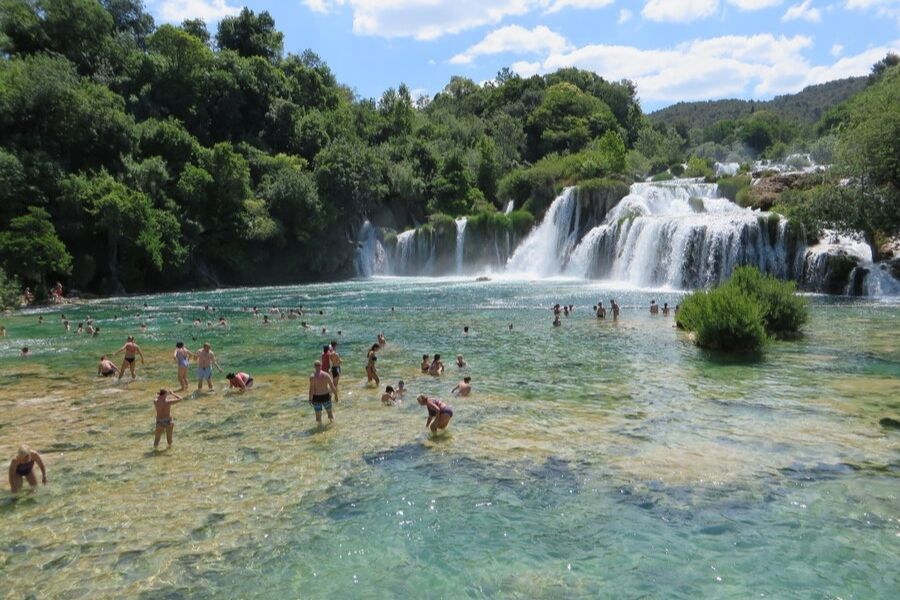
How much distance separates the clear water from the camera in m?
7.20

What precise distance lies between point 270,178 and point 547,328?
39.4 meters

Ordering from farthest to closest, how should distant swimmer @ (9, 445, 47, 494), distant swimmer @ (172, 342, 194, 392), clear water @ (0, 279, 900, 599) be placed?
distant swimmer @ (172, 342, 194, 392) < distant swimmer @ (9, 445, 47, 494) < clear water @ (0, 279, 900, 599)

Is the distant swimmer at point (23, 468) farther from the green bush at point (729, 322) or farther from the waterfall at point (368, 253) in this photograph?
the waterfall at point (368, 253)

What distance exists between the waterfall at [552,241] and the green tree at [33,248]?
34.5 metres

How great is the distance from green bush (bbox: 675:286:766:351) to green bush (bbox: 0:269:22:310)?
3745cm

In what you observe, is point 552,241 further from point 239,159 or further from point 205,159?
A: point 205,159

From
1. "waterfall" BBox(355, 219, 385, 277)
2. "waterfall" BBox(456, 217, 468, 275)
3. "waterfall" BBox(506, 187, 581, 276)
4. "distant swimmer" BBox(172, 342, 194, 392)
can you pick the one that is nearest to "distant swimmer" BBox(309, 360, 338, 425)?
"distant swimmer" BBox(172, 342, 194, 392)

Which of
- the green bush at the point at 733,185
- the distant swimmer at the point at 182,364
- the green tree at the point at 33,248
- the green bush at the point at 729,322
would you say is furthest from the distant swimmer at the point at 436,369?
the green bush at the point at 733,185

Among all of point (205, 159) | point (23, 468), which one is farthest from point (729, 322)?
point (205, 159)

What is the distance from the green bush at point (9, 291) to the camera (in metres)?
36.5

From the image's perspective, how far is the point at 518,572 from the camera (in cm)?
724

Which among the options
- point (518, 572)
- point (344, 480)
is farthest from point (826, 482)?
point (344, 480)

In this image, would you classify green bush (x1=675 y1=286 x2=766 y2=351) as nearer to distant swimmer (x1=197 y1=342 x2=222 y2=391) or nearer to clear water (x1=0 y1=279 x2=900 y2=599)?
clear water (x1=0 y1=279 x2=900 y2=599)

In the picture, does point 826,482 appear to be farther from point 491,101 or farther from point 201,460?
point 491,101
